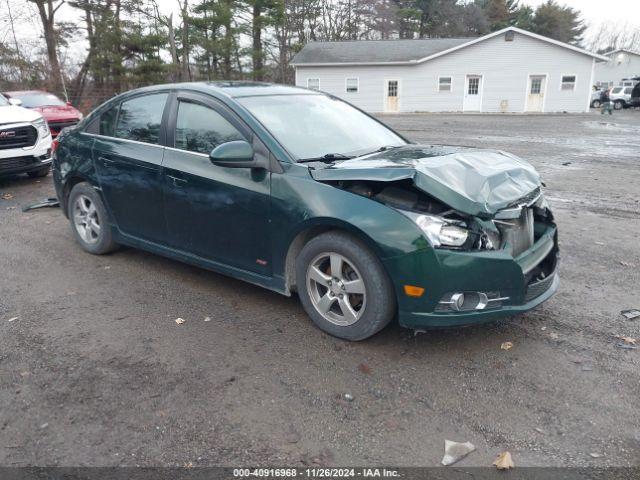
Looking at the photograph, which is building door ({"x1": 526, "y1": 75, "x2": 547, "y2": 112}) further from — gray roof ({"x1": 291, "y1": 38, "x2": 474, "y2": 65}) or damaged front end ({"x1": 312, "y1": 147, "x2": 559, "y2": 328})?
damaged front end ({"x1": 312, "y1": 147, "x2": 559, "y2": 328})

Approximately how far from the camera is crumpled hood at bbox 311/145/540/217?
327cm

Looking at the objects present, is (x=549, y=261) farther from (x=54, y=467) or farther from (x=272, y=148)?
(x=54, y=467)

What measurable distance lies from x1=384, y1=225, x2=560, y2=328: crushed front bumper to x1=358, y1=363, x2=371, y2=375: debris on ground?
0.36 metres

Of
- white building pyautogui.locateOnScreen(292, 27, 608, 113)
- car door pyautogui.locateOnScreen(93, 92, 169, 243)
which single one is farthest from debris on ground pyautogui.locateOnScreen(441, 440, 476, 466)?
white building pyautogui.locateOnScreen(292, 27, 608, 113)

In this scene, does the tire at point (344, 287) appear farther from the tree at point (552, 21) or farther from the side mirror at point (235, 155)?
the tree at point (552, 21)

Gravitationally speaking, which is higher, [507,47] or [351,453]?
[507,47]

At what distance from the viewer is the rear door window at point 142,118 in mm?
4688

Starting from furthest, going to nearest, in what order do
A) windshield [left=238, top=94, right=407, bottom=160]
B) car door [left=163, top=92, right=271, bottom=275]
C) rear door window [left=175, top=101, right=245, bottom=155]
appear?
1. rear door window [left=175, top=101, right=245, bottom=155]
2. windshield [left=238, top=94, right=407, bottom=160]
3. car door [left=163, top=92, right=271, bottom=275]

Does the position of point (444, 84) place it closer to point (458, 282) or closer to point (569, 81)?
point (569, 81)

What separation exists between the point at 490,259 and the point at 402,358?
2.83 feet

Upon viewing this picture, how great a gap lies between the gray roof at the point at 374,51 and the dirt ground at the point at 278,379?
3265cm

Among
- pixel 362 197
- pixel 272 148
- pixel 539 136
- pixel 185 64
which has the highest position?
pixel 185 64

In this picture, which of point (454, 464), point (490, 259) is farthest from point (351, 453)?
point (490, 259)

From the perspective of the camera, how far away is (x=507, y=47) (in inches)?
1297
